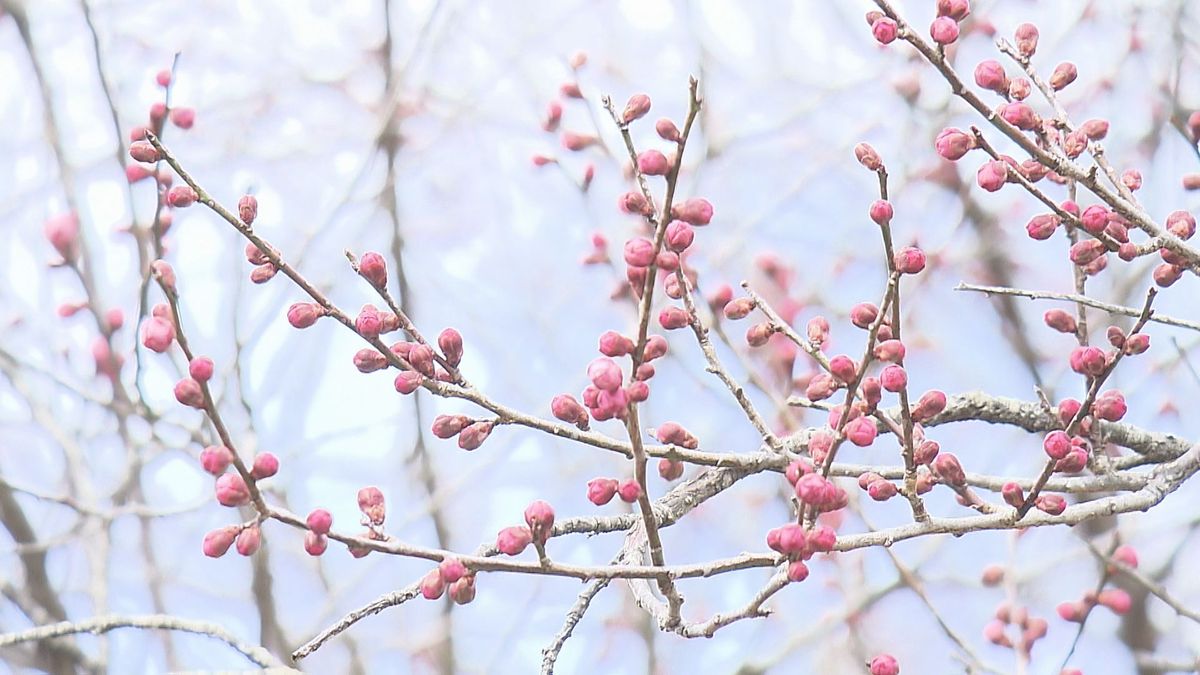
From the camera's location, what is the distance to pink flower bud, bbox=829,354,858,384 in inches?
14.0

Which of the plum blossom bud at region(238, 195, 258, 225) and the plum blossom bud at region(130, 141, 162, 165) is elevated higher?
the plum blossom bud at region(130, 141, 162, 165)

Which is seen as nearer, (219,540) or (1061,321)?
(219,540)

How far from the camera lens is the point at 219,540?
370 millimetres

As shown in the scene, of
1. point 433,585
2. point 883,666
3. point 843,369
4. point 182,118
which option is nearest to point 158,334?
point 433,585

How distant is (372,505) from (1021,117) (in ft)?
0.95

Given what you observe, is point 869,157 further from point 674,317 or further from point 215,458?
point 215,458

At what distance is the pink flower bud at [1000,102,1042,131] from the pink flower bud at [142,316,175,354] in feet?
1.05

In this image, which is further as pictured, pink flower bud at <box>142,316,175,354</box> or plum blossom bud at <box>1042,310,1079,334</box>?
plum blossom bud at <box>1042,310,1079,334</box>

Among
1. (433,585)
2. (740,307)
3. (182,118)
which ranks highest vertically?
(182,118)

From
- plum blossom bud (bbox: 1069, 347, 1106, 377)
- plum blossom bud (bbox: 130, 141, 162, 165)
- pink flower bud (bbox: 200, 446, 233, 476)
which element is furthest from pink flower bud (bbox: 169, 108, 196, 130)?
plum blossom bud (bbox: 1069, 347, 1106, 377)

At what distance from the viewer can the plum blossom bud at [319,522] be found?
0.36 m

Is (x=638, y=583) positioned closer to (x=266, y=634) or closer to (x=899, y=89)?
(x=266, y=634)

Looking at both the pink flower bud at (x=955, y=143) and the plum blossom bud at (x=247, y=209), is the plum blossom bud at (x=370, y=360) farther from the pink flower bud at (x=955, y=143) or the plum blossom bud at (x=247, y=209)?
the pink flower bud at (x=955, y=143)

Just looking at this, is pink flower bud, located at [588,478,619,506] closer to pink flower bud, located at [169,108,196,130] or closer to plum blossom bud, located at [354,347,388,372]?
plum blossom bud, located at [354,347,388,372]
